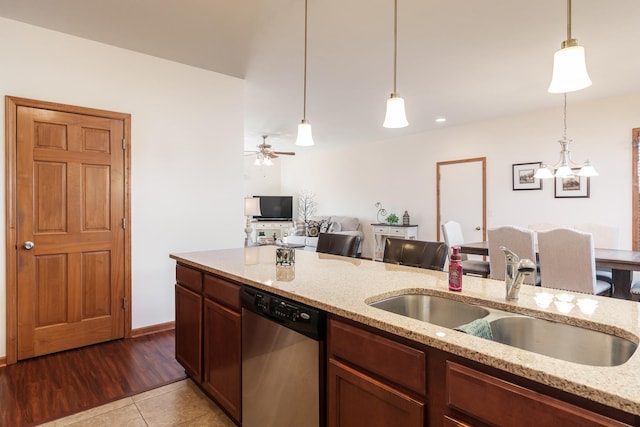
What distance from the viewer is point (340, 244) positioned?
300cm

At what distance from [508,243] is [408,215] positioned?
331 cm

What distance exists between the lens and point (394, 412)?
43.7 inches

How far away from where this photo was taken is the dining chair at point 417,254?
2.20 meters

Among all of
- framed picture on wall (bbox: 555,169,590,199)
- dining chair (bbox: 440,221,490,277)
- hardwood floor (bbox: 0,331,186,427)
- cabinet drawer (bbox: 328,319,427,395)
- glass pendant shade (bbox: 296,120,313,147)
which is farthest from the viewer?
framed picture on wall (bbox: 555,169,590,199)

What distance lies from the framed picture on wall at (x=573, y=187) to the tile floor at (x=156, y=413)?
16.2 ft

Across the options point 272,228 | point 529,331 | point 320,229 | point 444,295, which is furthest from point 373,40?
point 272,228

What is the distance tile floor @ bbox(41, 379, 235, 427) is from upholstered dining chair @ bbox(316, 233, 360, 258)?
143cm

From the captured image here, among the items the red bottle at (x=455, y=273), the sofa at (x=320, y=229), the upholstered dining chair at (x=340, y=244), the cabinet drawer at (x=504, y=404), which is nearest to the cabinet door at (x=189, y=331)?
the upholstered dining chair at (x=340, y=244)

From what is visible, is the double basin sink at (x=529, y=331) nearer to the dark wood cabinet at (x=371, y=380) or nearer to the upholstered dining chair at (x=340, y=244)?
the dark wood cabinet at (x=371, y=380)

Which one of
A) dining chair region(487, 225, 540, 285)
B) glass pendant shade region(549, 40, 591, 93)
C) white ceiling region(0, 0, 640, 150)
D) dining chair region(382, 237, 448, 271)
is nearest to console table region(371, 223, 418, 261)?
white ceiling region(0, 0, 640, 150)

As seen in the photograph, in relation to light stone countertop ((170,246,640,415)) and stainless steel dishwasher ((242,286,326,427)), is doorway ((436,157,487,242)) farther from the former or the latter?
stainless steel dishwasher ((242,286,326,427))

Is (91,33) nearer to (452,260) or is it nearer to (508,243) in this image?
(452,260)

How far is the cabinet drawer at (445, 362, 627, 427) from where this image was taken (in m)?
0.75

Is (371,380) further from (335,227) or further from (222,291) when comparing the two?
(335,227)
